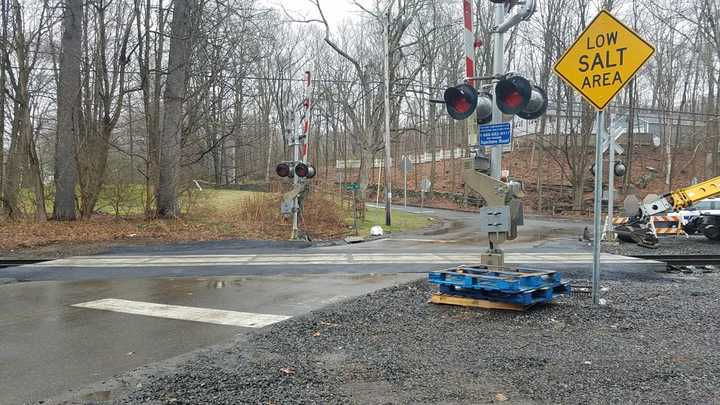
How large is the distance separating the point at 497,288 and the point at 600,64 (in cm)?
306

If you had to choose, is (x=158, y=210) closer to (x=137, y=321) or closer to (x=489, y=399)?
(x=137, y=321)

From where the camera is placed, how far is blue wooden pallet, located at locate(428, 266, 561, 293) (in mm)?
6465

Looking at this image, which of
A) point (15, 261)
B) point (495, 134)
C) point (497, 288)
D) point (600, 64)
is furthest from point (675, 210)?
point (15, 261)

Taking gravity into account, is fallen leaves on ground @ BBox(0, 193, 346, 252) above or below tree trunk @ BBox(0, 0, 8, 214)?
below

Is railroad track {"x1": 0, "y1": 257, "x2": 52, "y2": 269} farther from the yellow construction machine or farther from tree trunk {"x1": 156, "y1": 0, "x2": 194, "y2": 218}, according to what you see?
the yellow construction machine

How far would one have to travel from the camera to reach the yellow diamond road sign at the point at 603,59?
6445mm

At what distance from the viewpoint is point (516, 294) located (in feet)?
21.1

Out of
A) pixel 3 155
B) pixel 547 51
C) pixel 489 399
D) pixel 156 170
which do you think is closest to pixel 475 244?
pixel 156 170

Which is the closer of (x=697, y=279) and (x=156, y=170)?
(x=697, y=279)

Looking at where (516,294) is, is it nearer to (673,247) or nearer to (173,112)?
(673,247)

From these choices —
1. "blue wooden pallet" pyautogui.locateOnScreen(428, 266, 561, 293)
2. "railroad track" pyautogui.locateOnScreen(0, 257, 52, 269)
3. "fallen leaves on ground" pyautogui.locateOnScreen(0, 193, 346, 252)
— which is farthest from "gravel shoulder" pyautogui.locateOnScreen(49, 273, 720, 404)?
"fallen leaves on ground" pyautogui.locateOnScreen(0, 193, 346, 252)

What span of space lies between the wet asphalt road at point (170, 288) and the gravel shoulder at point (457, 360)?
0.74 metres

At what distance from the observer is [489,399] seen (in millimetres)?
3945

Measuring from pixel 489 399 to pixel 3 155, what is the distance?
19979 mm
